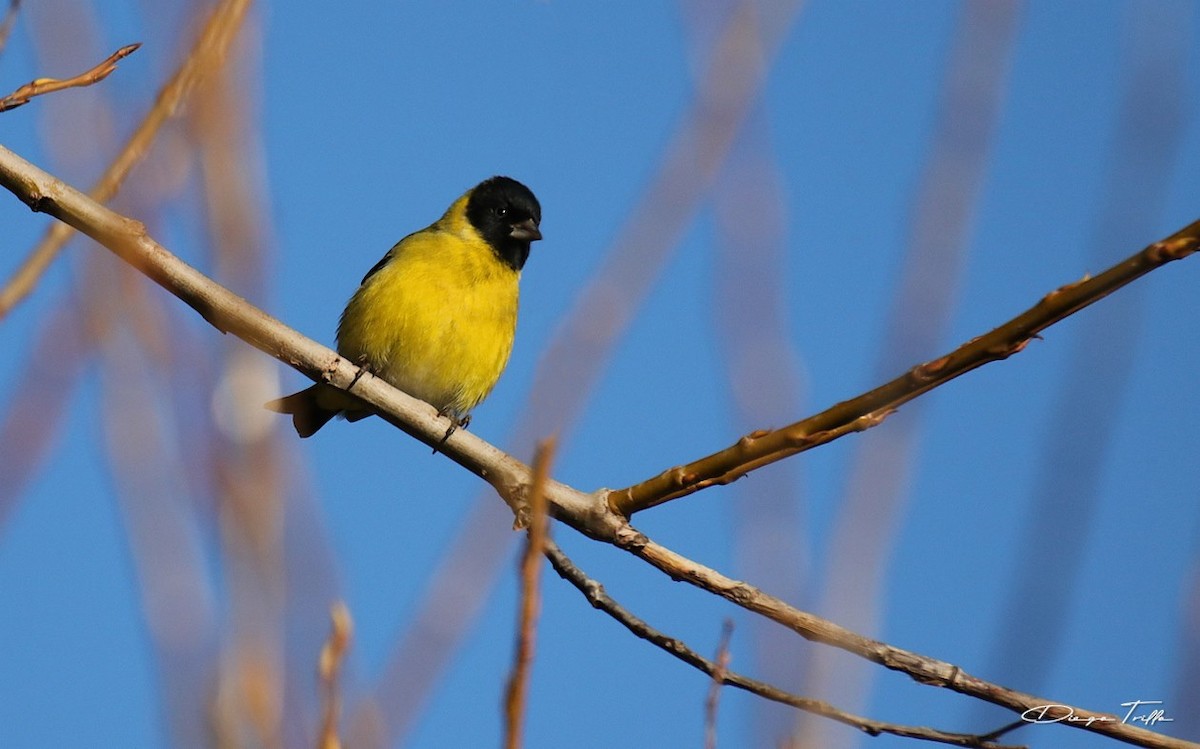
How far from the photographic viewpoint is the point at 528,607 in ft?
4.24

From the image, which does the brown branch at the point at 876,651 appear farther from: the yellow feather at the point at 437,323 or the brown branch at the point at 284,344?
the yellow feather at the point at 437,323

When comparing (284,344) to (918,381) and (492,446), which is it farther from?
(918,381)

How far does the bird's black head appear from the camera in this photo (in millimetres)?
7766

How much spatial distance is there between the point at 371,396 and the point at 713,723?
2.07m

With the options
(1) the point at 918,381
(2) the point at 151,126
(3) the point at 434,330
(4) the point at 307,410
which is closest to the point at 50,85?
(2) the point at 151,126

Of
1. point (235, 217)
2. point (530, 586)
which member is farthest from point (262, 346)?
point (530, 586)

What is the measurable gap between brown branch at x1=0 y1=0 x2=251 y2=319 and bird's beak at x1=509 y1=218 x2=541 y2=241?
17.7ft

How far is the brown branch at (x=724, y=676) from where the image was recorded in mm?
2298

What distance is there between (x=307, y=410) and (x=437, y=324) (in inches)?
46.1

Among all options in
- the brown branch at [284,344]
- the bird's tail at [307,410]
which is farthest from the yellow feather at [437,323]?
the brown branch at [284,344]

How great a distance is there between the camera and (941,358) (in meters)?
2.24

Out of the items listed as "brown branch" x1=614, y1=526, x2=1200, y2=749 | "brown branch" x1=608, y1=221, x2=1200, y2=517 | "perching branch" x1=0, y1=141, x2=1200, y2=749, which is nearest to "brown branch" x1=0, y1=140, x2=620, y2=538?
"perching branch" x1=0, y1=141, x2=1200, y2=749

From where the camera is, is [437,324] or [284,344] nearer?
[284,344]

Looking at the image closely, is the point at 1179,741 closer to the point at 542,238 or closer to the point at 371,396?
the point at 371,396
